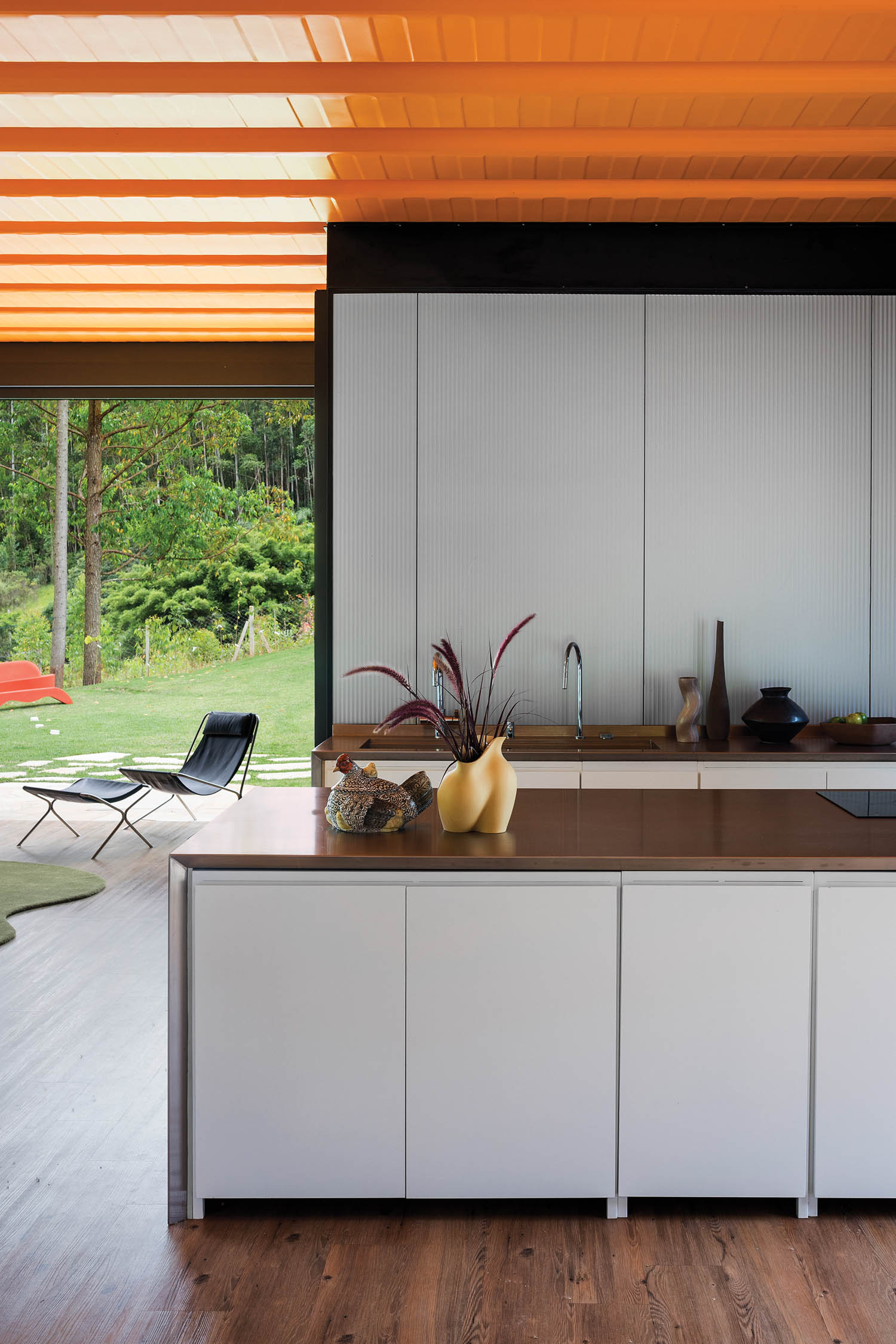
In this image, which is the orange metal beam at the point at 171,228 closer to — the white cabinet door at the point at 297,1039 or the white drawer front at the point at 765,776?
the white drawer front at the point at 765,776

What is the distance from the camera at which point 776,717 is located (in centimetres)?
474

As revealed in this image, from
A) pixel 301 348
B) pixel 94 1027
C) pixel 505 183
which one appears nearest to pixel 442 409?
pixel 505 183

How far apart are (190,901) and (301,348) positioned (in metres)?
5.48

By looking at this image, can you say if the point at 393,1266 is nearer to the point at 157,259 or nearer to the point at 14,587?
the point at 157,259

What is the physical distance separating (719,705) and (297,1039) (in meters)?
3.21

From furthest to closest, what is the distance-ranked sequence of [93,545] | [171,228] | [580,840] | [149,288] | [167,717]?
[93,545] < [167,717] < [149,288] < [171,228] < [580,840]

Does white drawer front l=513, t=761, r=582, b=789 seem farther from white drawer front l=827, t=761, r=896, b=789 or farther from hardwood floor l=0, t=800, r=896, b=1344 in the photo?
hardwood floor l=0, t=800, r=896, b=1344

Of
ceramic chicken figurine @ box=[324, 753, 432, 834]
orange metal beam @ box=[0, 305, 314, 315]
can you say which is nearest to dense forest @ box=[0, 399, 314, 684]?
orange metal beam @ box=[0, 305, 314, 315]

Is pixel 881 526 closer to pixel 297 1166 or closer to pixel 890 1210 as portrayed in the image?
pixel 890 1210

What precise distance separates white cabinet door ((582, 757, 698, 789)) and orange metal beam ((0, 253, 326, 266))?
10.8ft

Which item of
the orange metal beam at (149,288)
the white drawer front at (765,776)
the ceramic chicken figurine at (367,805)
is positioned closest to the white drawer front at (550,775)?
the white drawer front at (765,776)

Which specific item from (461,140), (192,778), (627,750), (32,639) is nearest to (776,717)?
(627,750)

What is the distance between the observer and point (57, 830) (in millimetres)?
7168

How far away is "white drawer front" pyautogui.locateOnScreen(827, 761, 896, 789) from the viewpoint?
4.41 meters
